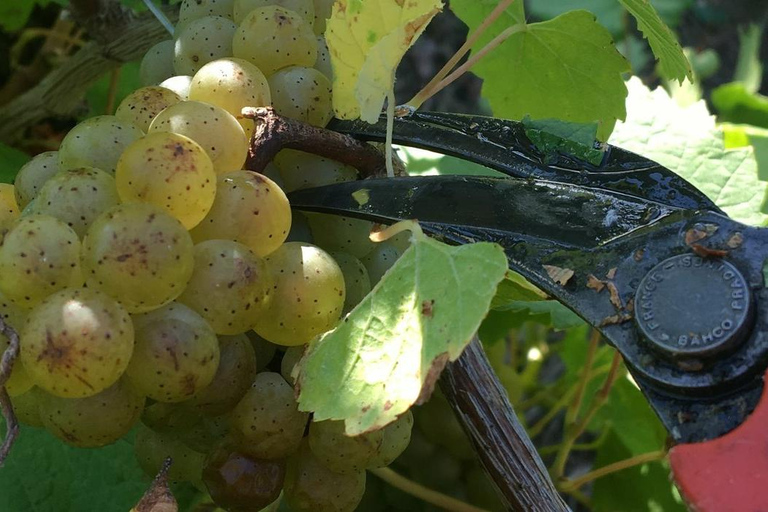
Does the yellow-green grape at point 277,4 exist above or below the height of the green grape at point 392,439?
above

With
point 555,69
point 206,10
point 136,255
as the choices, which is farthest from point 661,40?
point 136,255

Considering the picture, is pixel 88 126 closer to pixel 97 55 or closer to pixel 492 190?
pixel 492 190

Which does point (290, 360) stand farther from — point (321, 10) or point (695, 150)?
point (695, 150)

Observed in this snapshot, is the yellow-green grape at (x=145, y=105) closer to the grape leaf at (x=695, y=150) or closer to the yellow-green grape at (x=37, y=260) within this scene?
the yellow-green grape at (x=37, y=260)

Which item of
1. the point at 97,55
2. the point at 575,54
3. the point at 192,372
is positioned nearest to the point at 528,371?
the point at 575,54

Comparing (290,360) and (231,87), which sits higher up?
(231,87)

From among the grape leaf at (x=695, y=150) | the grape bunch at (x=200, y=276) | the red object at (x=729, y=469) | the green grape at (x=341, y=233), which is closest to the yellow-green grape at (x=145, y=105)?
the grape bunch at (x=200, y=276)
